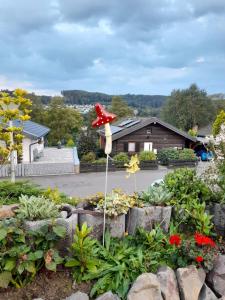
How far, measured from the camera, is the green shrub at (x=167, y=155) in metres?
25.3

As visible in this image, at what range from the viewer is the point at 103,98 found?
2275 inches

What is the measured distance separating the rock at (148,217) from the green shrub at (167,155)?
64.9ft

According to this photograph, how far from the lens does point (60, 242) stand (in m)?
4.66

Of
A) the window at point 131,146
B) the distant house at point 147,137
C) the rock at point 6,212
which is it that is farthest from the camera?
the window at point 131,146

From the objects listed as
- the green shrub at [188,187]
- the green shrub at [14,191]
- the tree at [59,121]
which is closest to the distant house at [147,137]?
the tree at [59,121]

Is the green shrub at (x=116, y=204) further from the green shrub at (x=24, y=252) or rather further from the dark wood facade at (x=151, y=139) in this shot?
the dark wood facade at (x=151, y=139)

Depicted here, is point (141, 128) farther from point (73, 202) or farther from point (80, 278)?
point (80, 278)

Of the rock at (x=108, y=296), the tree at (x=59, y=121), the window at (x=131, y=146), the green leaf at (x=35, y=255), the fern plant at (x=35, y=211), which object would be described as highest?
the tree at (x=59, y=121)

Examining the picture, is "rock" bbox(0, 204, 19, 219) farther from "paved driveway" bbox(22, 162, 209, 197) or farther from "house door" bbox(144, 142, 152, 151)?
"house door" bbox(144, 142, 152, 151)

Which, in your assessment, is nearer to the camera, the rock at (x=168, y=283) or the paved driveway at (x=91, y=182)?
the rock at (x=168, y=283)

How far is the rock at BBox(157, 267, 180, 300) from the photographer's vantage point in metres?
4.34

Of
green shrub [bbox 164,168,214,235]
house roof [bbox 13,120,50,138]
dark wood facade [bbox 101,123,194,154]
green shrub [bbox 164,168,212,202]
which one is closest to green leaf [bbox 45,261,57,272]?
green shrub [bbox 164,168,214,235]

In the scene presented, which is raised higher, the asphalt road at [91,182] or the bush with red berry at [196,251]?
the bush with red berry at [196,251]

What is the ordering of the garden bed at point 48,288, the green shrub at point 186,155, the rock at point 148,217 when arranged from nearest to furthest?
the garden bed at point 48,288 → the rock at point 148,217 → the green shrub at point 186,155
